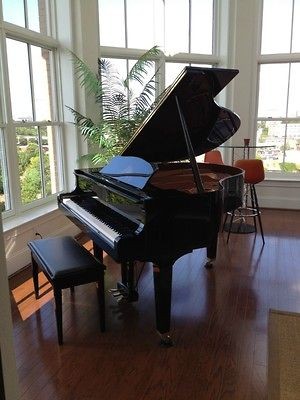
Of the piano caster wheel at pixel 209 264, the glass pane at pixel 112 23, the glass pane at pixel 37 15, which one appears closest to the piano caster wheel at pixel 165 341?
the piano caster wheel at pixel 209 264

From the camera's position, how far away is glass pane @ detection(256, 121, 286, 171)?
566 centimetres

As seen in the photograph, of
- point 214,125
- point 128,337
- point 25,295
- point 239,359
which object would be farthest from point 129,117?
point 239,359

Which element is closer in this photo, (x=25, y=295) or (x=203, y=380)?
(x=203, y=380)

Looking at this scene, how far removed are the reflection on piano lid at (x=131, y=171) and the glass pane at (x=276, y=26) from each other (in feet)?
13.1

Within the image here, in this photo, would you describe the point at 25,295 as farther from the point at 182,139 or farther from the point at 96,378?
the point at 182,139

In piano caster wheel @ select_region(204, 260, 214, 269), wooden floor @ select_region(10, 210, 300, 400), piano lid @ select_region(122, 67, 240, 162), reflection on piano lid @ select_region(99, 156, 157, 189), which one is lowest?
wooden floor @ select_region(10, 210, 300, 400)

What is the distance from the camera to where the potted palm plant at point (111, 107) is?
4.17 meters

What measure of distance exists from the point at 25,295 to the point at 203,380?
1701 millimetres

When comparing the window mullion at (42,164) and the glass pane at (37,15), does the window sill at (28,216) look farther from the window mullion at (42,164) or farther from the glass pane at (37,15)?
the glass pane at (37,15)

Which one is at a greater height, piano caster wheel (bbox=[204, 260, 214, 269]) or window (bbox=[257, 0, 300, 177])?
window (bbox=[257, 0, 300, 177])

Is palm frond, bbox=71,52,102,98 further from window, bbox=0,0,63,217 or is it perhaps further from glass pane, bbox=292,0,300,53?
glass pane, bbox=292,0,300,53

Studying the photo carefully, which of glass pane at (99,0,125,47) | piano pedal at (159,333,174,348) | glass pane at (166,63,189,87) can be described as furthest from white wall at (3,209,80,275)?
glass pane at (166,63,189,87)

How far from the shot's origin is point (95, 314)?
2.66 metres

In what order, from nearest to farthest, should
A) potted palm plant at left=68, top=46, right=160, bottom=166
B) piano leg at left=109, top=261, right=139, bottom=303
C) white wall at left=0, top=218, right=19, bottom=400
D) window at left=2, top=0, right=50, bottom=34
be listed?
white wall at left=0, top=218, right=19, bottom=400
piano leg at left=109, top=261, right=139, bottom=303
window at left=2, top=0, right=50, bottom=34
potted palm plant at left=68, top=46, right=160, bottom=166
